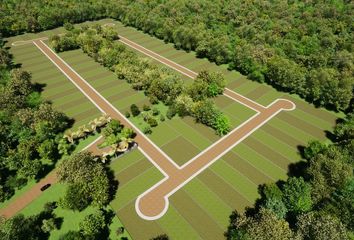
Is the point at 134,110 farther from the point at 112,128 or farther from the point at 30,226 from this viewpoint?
the point at 30,226

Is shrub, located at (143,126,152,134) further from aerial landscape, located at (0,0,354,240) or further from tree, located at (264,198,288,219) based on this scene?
tree, located at (264,198,288,219)

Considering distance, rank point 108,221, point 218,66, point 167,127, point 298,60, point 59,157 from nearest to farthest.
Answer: point 108,221
point 59,157
point 167,127
point 298,60
point 218,66

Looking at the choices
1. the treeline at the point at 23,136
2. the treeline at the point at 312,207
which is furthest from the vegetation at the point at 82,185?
the treeline at the point at 312,207

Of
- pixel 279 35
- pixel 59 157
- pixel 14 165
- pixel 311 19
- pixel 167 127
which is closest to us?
pixel 14 165

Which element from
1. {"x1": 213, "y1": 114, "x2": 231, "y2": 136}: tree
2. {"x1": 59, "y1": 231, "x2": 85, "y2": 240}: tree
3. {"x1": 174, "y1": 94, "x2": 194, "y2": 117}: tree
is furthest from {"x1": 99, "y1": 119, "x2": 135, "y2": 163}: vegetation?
{"x1": 213, "y1": 114, "x2": 231, "y2": 136}: tree

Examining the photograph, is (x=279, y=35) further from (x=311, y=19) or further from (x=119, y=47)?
(x=119, y=47)

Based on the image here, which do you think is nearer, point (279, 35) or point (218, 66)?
point (218, 66)

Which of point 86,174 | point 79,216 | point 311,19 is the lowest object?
point 79,216

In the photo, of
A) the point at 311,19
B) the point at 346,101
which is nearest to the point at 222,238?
the point at 346,101

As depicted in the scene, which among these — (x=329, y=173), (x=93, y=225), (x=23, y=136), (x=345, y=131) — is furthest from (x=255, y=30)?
(x=93, y=225)
